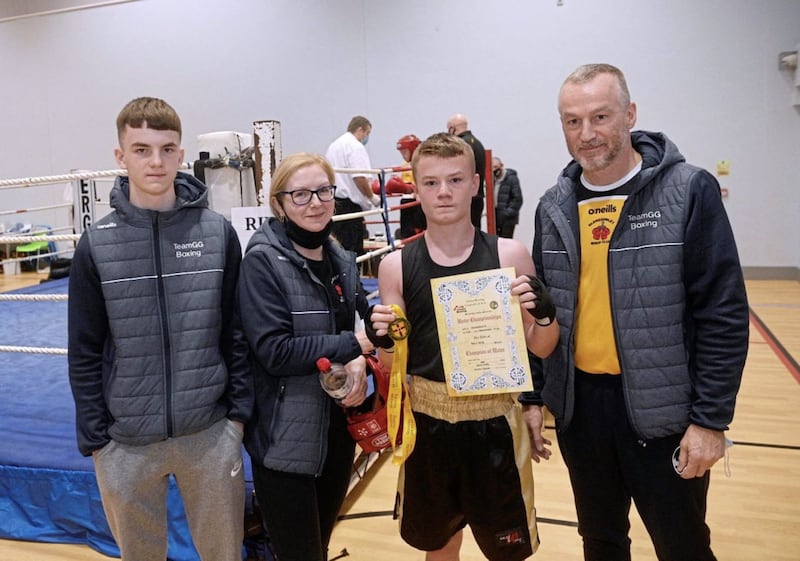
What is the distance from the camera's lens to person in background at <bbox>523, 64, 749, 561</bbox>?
1.35m

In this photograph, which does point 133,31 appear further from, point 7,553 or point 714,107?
point 7,553

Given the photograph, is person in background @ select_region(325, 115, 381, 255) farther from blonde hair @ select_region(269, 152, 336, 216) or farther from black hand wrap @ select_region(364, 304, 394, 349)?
black hand wrap @ select_region(364, 304, 394, 349)

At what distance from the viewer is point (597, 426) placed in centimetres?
148

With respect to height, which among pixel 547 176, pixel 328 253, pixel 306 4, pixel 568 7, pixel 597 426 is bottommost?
pixel 597 426

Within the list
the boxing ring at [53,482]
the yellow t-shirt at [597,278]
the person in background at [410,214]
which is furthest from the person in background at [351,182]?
the yellow t-shirt at [597,278]

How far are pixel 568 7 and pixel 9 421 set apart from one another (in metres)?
7.38

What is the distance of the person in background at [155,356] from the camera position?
1.46 metres

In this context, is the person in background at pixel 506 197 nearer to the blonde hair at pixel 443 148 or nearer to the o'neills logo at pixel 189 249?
the blonde hair at pixel 443 148

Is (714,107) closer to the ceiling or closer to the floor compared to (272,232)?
closer to the ceiling

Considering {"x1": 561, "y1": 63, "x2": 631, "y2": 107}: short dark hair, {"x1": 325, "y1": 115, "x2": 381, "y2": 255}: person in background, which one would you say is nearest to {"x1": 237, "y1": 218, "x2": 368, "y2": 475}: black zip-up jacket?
{"x1": 561, "y1": 63, "x2": 631, "y2": 107}: short dark hair

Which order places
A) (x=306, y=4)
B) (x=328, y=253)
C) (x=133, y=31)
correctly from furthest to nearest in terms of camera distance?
(x=133, y=31) → (x=306, y=4) → (x=328, y=253)

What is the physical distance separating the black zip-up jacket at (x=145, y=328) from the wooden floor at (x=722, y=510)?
3.50ft

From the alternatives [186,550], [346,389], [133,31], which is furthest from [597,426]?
[133,31]

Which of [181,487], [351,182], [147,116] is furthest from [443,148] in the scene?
[351,182]
